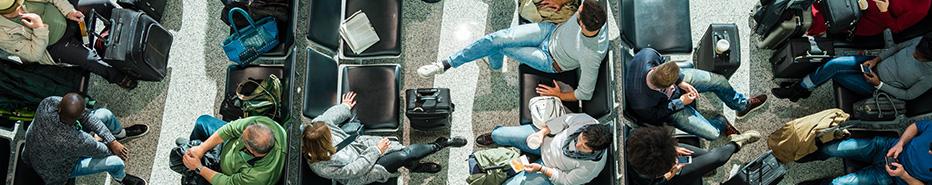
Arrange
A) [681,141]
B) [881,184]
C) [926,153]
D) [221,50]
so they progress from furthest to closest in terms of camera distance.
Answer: [221,50], [681,141], [881,184], [926,153]

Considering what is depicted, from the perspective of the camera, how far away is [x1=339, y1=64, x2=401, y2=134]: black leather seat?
4.89 meters

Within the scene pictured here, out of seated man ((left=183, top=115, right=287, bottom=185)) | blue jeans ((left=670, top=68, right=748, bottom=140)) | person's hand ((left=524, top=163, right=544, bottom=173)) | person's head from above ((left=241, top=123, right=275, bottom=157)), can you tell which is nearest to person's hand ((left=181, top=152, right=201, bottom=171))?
seated man ((left=183, top=115, right=287, bottom=185))

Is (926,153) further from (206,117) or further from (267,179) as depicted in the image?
(206,117)

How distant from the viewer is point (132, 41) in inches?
189

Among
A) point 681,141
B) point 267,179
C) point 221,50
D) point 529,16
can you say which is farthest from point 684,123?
point 221,50

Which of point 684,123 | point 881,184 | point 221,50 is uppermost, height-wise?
point 221,50

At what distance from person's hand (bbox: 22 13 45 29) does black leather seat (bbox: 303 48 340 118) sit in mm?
1729

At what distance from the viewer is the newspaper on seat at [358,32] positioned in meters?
5.02

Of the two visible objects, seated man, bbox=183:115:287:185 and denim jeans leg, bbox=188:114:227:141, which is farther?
denim jeans leg, bbox=188:114:227:141

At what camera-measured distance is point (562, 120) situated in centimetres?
437

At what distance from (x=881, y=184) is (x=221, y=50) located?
448cm

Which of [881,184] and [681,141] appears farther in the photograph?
[681,141]

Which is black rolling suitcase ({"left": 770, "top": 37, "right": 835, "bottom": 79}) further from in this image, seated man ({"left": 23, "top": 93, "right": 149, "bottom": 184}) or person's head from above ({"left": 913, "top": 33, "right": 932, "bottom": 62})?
seated man ({"left": 23, "top": 93, "right": 149, "bottom": 184})

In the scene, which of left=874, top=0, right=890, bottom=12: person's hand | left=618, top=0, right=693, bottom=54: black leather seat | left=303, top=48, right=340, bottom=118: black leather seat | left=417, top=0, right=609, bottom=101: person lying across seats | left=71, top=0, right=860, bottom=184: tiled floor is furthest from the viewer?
left=71, top=0, right=860, bottom=184: tiled floor
